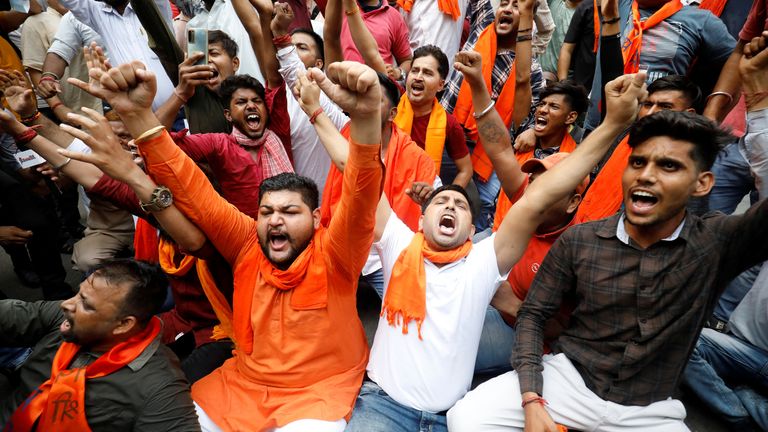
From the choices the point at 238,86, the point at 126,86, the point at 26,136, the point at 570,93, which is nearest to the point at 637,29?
A: the point at 570,93

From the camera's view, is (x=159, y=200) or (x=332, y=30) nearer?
(x=159, y=200)

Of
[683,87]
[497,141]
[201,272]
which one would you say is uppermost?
[683,87]

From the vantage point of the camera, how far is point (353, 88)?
5.32 ft

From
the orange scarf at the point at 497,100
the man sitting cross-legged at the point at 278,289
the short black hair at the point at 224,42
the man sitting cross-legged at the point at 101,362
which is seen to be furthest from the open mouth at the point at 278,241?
the orange scarf at the point at 497,100

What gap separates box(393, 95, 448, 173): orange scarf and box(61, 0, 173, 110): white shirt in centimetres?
187

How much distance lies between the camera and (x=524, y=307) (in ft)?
7.13

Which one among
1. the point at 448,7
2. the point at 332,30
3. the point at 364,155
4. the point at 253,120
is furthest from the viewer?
the point at 448,7

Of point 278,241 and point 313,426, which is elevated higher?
point 278,241

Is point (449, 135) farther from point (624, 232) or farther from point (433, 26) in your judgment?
point (624, 232)

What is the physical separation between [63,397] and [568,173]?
7.27ft

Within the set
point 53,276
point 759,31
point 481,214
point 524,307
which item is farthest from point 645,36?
point 53,276

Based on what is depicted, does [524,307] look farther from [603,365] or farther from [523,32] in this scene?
[523,32]

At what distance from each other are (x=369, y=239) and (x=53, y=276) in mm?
2810

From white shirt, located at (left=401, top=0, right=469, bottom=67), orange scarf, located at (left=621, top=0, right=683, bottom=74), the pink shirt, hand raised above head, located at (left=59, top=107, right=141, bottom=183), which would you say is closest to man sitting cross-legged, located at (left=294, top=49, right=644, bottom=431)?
hand raised above head, located at (left=59, top=107, right=141, bottom=183)
